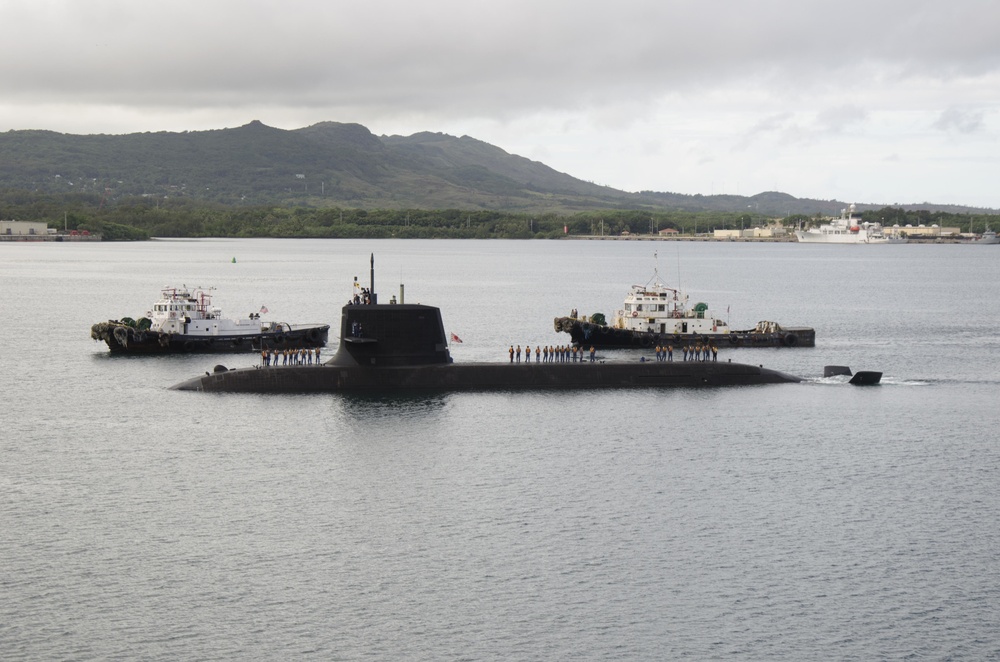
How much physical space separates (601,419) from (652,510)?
12716 millimetres

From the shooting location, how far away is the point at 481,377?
50.7m

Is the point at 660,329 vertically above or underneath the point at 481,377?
above

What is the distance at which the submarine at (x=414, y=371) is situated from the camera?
4747 cm

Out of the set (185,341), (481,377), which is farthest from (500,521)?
(185,341)

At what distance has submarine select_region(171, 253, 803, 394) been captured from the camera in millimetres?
47469

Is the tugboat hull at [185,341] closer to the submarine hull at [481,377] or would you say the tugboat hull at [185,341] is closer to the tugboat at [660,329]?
the submarine hull at [481,377]

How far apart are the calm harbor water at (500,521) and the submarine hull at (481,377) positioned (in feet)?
3.53

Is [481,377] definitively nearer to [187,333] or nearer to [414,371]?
[414,371]

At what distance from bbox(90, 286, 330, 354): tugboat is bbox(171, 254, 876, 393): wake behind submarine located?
14639 millimetres

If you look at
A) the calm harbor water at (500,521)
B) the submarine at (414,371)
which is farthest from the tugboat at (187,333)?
the submarine at (414,371)

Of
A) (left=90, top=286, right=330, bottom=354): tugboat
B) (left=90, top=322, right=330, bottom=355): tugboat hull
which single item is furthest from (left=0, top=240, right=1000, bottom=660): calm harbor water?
(left=90, top=286, right=330, bottom=354): tugboat

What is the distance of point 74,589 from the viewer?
2597 centimetres

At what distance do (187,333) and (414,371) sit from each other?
22354 mm

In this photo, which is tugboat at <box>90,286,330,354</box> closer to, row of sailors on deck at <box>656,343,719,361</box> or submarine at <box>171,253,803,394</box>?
submarine at <box>171,253,803,394</box>
